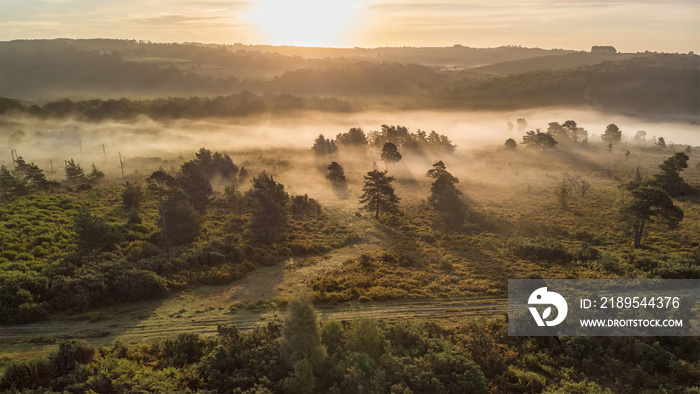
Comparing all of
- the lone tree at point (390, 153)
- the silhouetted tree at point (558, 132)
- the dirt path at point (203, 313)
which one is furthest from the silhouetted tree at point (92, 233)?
the silhouetted tree at point (558, 132)

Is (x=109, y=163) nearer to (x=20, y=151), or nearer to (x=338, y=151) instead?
(x=20, y=151)

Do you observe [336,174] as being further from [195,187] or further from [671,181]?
[671,181]

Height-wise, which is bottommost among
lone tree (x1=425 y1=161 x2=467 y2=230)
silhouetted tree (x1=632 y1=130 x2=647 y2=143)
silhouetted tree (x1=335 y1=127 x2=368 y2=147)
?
lone tree (x1=425 y1=161 x2=467 y2=230)

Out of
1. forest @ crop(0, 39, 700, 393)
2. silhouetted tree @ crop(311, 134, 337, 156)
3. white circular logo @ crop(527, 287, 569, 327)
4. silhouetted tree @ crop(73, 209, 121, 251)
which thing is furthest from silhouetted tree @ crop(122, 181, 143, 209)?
white circular logo @ crop(527, 287, 569, 327)

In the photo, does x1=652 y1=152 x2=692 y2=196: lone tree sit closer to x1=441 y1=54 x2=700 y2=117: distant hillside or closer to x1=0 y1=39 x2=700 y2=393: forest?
x1=0 y1=39 x2=700 y2=393: forest

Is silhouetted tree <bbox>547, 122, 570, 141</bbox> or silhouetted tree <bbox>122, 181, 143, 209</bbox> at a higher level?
silhouetted tree <bbox>547, 122, 570, 141</bbox>

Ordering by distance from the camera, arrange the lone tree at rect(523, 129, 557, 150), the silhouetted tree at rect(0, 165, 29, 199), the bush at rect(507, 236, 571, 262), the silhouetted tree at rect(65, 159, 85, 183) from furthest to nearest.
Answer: the lone tree at rect(523, 129, 557, 150) → the silhouetted tree at rect(65, 159, 85, 183) → the silhouetted tree at rect(0, 165, 29, 199) → the bush at rect(507, 236, 571, 262)

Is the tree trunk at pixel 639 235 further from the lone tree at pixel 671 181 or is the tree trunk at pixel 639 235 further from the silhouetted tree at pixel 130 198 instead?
the silhouetted tree at pixel 130 198
